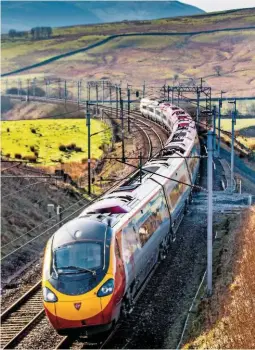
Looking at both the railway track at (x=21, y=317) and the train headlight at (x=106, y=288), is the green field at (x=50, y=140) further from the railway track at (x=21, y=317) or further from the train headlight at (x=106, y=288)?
the train headlight at (x=106, y=288)

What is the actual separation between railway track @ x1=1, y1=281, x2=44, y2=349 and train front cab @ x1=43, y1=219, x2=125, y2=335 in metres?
2.75

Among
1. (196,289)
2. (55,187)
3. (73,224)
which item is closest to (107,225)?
(73,224)

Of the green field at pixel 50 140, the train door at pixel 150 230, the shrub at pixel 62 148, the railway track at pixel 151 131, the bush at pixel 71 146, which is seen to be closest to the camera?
the train door at pixel 150 230

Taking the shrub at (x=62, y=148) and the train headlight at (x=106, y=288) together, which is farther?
the shrub at (x=62, y=148)

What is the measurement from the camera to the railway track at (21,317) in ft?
71.7

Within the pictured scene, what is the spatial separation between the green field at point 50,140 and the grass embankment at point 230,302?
2605cm

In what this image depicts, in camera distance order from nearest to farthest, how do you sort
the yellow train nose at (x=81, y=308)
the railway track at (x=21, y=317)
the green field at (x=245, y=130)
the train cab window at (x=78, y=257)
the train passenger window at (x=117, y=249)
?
the yellow train nose at (x=81, y=308), the train cab window at (x=78, y=257), the train passenger window at (x=117, y=249), the railway track at (x=21, y=317), the green field at (x=245, y=130)

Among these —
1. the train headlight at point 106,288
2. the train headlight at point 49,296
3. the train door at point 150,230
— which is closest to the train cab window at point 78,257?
the train headlight at point 106,288

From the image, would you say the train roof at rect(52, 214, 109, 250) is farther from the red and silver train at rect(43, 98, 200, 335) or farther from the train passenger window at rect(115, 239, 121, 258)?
the train passenger window at rect(115, 239, 121, 258)

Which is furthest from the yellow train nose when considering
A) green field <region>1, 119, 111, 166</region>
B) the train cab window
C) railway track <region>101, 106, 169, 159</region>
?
green field <region>1, 119, 111, 166</region>

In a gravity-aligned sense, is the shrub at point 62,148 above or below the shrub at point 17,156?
below

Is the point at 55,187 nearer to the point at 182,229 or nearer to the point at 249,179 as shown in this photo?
the point at 182,229

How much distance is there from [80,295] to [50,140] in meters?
55.0

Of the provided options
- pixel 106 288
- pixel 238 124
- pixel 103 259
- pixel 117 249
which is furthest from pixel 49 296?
pixel 238 124
